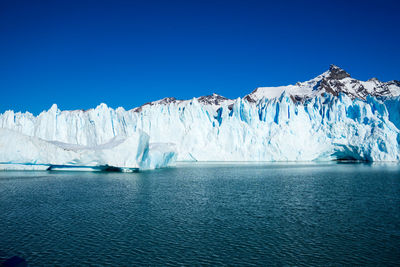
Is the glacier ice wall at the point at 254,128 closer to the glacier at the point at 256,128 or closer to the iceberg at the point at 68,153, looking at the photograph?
the glacier at the point at 256,128

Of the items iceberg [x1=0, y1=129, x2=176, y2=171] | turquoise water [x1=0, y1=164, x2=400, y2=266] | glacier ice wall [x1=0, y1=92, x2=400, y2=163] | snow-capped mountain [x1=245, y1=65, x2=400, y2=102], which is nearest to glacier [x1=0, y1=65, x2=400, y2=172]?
glacier ice wall [x1=0, y1=92, x2=400, y2=163]

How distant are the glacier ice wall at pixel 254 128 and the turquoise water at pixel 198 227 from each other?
34161 mm

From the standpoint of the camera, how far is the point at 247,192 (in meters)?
17.5

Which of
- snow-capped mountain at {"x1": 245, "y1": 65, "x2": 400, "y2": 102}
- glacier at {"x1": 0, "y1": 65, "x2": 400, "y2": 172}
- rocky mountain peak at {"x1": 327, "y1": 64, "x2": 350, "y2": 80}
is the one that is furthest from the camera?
rocky mountain peak at {"x1": 327, "y1": 64, "x2": 350, "y2": 80}

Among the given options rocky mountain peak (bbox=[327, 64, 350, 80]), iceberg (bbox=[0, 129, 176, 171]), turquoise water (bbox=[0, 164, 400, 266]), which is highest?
rocky mountain peak (bbox=[327, 64, 350, 80])

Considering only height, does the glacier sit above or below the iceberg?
above

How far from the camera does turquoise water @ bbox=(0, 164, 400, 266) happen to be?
775 cm

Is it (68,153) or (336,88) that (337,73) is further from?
(68,153)

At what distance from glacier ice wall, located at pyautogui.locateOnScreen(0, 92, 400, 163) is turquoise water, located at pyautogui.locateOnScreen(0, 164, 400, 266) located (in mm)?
34161

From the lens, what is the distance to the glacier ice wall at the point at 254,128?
1924 inches

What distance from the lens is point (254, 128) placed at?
180 feet

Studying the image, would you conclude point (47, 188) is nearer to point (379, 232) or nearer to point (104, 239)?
point (104, 239)

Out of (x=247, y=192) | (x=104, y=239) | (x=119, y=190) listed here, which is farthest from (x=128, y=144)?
(x=104, y=239)

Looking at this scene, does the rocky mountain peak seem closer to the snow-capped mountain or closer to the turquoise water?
the snow-capped mountain
